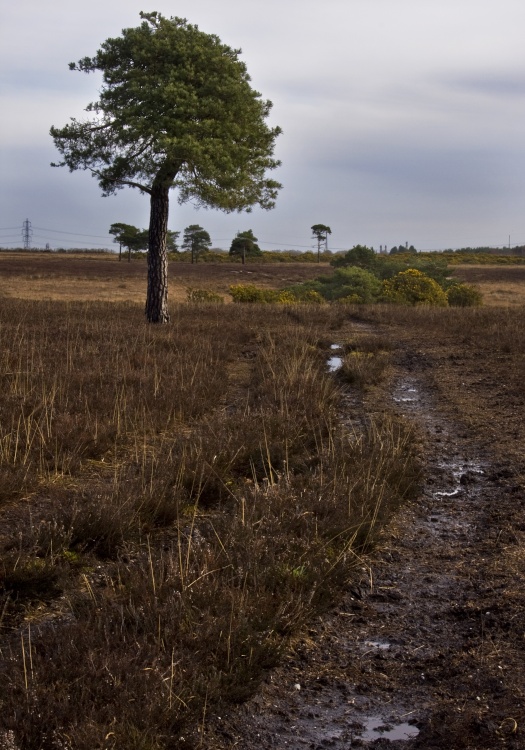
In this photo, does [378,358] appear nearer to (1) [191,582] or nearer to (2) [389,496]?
(2) [389,496]

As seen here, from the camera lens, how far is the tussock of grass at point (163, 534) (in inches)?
117

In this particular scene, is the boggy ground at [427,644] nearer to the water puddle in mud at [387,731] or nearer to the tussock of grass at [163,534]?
the water puddle in mud at [387,731]

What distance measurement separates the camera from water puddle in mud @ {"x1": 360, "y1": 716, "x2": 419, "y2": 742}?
9.82 feet

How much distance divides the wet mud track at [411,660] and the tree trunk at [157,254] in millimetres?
12486

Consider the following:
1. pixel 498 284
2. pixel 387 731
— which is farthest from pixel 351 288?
pixel 387 731

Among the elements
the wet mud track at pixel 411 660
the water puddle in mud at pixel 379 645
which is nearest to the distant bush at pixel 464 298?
the wet mud track at pixel 411 660

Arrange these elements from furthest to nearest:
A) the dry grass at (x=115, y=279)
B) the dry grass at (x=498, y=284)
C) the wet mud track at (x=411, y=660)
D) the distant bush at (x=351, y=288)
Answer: the dry grass at (x=498, y=284), the dry grass at (x=115, y=279), the distant bush at (x=351, y=288), the wet mud track at (x=411, y=660)

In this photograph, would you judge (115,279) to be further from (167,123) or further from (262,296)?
(167,123)

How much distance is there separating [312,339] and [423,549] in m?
9.74

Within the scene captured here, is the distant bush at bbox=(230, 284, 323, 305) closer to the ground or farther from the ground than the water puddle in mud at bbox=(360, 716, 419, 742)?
farther from the ground

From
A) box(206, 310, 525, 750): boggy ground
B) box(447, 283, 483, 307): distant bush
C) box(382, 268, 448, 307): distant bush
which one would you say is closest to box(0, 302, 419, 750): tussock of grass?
box(206, 310, 525, 750): boggy ground

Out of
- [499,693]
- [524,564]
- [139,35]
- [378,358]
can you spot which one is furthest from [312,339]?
[499,693]

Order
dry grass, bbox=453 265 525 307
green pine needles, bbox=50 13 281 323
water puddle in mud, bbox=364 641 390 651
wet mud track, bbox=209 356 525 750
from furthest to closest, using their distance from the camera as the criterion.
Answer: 1. dry grass, bbox=453 265 525 307
2. green pine needles, bbox=50 13 281 323
3. water puddle in mud, bbox=364 641 390 651
4. wet mud track, bbox=209 356 525 750

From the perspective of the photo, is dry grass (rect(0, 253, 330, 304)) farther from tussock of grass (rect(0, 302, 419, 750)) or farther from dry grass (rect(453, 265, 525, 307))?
tussock of grass (rect(0, 302, 419, 750))
